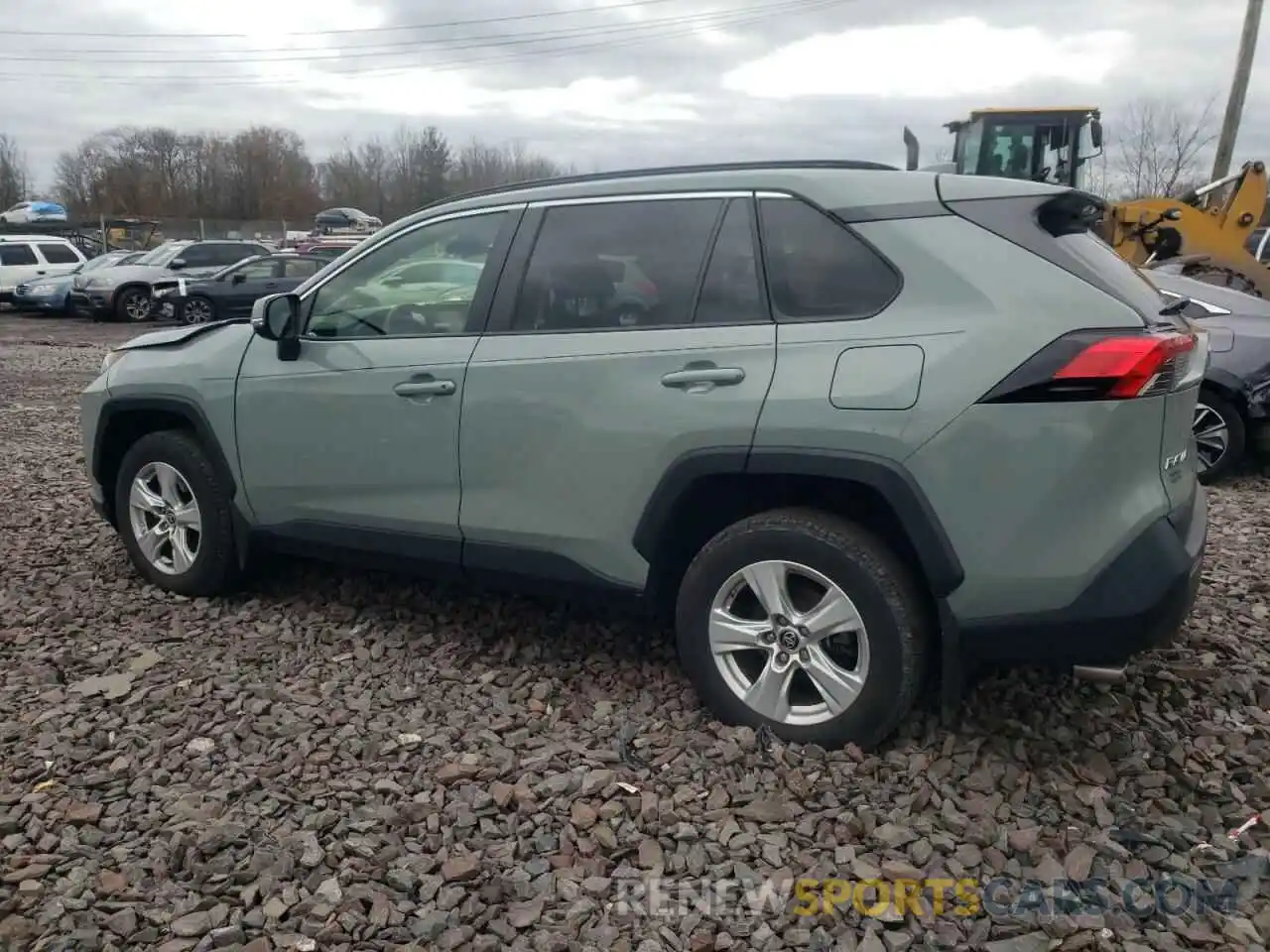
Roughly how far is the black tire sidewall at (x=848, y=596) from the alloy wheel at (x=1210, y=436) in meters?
4.67

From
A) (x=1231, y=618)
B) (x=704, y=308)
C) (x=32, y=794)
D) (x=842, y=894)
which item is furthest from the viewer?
(x=1231, y=618)

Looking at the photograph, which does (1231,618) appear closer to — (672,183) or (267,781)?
(672,183)

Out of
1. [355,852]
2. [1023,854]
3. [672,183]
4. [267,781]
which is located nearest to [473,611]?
[267,781]

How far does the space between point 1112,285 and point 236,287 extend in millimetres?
18972

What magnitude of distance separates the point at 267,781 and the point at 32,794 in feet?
2.23

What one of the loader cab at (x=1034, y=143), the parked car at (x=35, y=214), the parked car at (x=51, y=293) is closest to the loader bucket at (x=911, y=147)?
the loader cab at (x=1034, y=143)

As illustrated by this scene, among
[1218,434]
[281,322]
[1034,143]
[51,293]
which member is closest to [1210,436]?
[1218,434]

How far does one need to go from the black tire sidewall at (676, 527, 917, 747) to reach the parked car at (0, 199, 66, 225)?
4488cm

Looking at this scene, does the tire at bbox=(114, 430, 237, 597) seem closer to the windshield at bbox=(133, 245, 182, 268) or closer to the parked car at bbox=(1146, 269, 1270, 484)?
the parked car at bbox=(1146, 269, 1270, 484)

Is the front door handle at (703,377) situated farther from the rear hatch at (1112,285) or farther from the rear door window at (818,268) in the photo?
the rear hatch at (1112,285)

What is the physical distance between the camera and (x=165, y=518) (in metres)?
4.73

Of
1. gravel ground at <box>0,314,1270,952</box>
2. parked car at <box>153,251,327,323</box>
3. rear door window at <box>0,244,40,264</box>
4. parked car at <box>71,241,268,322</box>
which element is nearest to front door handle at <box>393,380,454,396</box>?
gravel ground at <box>0,314,1270,952</box>

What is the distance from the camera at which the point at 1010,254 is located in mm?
3031

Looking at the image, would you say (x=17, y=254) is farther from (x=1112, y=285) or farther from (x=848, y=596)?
(x=1112, y=285)
